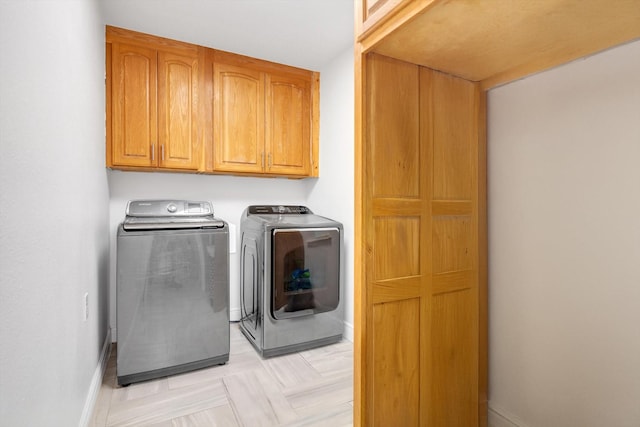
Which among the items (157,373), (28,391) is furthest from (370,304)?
(157,373)

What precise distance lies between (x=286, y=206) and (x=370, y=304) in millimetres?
1895

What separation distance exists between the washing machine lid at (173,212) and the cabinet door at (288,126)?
649mm

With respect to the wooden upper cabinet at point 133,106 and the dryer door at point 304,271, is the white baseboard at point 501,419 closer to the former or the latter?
the dryer door at point 304,271

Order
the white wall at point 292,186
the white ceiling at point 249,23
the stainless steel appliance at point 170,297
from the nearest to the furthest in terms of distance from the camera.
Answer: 1. the stainless steel appliance at point 170,297
2. the white ceiling at point 249,23
3. the white wall at point 292,186

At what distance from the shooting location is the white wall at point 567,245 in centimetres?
105

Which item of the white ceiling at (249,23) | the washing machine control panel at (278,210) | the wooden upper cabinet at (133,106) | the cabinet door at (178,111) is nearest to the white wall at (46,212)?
the white ceiling at (249,23)

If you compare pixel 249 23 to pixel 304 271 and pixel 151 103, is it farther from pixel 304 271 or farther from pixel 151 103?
pixel 304 271

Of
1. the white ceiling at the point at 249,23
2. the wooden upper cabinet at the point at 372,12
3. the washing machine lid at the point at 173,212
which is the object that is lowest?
the washing machine lid at the point at 173,212

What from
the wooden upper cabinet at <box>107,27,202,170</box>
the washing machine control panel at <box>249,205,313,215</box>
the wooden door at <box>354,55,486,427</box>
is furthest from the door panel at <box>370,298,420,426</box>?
the wooden upper cabinet at <box>107,27,202,170</box>

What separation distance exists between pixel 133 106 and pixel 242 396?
2.05 metres

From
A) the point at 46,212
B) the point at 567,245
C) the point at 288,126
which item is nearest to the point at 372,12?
the point at 567,245

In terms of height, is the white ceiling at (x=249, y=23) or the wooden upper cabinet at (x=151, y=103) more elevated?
the white ceiling at (x=249, y=23)

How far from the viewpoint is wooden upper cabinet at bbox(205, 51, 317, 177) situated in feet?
8.41

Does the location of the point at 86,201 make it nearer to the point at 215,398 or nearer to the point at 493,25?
the point at 215,398
